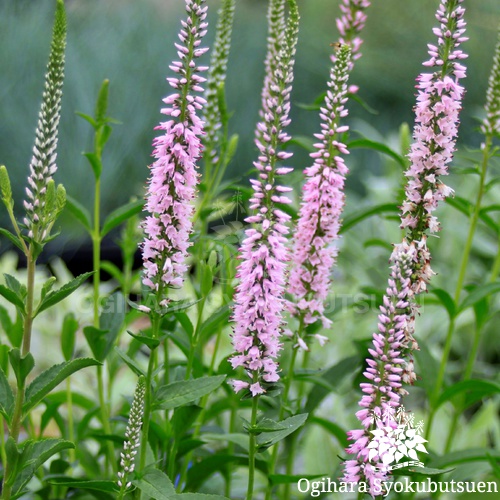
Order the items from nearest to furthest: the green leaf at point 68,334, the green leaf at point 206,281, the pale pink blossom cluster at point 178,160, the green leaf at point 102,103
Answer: the pale pink blossom cluster at point 178,160 → the green leaf at point 206,281 → the green leaf at point 102,103 → the green leaf at point 68,334

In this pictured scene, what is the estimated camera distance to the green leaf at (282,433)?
1741 mm

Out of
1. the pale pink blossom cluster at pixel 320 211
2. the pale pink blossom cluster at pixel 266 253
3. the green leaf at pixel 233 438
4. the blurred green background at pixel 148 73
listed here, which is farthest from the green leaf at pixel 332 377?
the blurred green background at pixel 148 73

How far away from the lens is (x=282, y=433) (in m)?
1.80

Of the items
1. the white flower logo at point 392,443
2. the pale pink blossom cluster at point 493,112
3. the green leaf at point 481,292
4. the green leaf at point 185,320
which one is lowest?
the white flower logo at point 392,443

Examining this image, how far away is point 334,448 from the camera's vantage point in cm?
326

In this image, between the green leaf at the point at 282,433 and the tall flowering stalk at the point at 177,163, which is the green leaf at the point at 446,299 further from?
the tall flowering stalk at the point at 177,163

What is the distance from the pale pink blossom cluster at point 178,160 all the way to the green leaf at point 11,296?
311 mm

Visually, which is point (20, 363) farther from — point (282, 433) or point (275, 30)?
point (275, 30)

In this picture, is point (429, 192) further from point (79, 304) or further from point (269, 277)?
point (79, 304)

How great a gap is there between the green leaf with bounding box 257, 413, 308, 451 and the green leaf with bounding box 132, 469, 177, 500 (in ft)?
0.73

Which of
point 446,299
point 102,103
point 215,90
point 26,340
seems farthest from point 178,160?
point 446,299

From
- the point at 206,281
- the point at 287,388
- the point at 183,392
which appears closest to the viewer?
the point at 183,392

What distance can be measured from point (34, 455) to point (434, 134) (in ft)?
3.93

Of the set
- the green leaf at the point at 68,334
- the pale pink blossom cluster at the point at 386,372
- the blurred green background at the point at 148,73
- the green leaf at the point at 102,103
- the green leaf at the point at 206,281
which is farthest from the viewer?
the blurred green background at the point at 148,73
